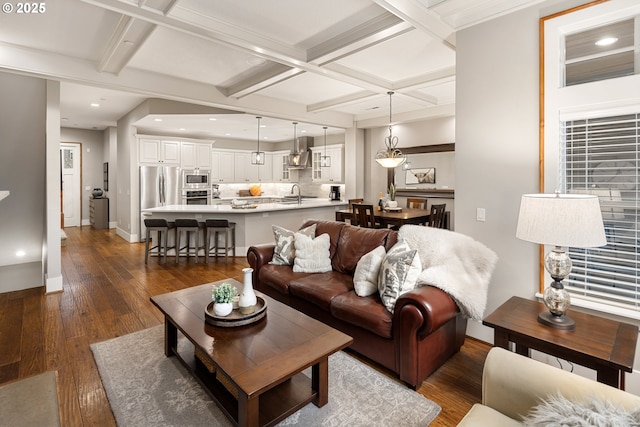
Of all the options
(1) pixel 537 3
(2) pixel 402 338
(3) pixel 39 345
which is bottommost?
(3) pixel 39 345

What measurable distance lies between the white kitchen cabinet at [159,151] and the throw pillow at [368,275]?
22.2ft

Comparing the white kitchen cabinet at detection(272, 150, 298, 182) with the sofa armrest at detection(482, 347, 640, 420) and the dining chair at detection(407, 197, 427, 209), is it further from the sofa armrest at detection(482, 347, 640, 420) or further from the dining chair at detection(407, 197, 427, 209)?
the sofa armrest at detection(482, 347, 640, 420)

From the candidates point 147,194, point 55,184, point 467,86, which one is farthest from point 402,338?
point 147,194

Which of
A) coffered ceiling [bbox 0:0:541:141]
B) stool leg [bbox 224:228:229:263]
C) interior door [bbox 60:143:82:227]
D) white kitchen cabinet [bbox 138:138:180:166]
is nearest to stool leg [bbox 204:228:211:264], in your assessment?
stool leg [bbox 224:228:229:263]

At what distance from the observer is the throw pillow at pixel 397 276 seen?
7.98 ft

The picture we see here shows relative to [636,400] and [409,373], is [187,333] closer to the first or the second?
[409,373]

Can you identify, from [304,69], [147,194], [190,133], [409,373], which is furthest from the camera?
[190,133]

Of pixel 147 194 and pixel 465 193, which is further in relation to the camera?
pixel 147 194

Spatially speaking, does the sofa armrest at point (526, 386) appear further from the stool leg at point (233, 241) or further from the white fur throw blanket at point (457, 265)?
the stool leg at point (233, 241)

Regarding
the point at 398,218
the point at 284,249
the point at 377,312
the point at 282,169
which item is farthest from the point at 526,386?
the point at 282,169

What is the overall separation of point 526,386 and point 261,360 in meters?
1.23

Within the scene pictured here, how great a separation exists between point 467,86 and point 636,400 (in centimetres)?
252

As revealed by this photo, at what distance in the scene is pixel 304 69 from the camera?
13.4ft

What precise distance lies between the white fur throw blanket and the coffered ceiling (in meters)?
1.87
